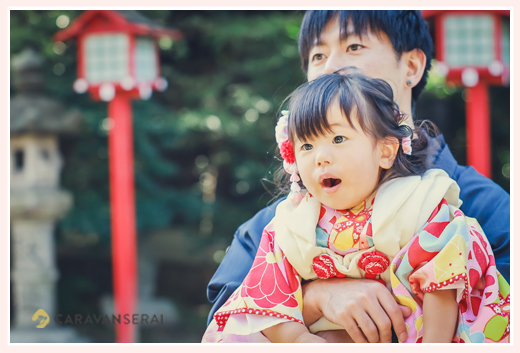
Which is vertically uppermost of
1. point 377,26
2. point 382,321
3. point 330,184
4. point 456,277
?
point 377,26

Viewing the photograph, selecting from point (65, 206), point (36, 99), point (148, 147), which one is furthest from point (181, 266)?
point (36, 99)

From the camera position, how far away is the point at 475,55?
3494 millimetres

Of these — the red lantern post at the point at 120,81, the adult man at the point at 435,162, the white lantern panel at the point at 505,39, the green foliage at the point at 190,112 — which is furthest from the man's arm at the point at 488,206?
the green foliage at the point at 190,112

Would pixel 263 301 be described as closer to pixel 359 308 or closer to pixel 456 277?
pixel 359 308

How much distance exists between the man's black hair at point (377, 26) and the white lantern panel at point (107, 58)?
2394 millimetres

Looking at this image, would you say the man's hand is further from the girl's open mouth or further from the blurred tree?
the blurred tree

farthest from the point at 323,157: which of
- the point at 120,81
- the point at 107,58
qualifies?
the point at 107,58

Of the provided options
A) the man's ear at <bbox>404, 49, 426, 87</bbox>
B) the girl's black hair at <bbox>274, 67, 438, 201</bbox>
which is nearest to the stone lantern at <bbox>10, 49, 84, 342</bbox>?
the man's ear at <bbox>404, 49, 426, 87</bbox>

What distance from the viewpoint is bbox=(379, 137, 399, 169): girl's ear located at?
3.99 ft

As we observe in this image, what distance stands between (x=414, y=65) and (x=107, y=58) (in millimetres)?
2698

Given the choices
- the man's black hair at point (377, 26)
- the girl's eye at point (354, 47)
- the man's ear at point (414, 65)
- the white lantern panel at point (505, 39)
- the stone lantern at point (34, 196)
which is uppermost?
the white lantern panel at point (505, 39)

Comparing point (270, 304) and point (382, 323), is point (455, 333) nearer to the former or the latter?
point (382, 323)

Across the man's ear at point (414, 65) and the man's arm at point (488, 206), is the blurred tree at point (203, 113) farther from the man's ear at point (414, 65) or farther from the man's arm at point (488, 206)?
the man's arm at point (488, 206)

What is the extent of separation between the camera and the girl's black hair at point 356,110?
3.86ft
